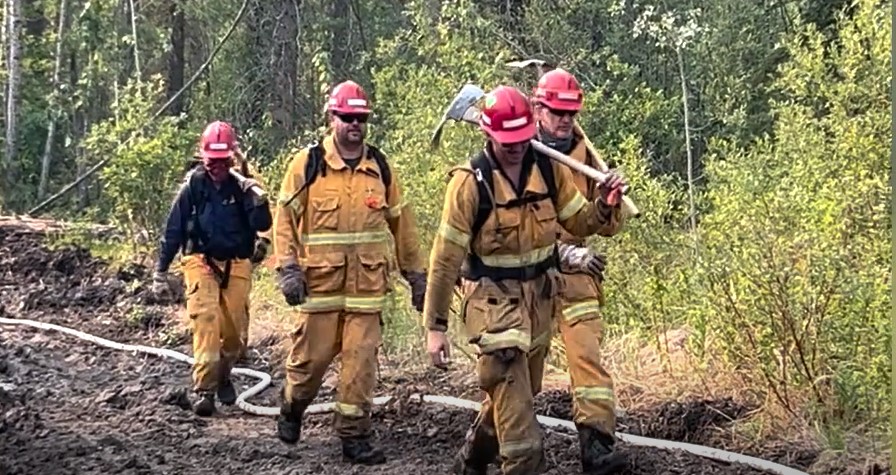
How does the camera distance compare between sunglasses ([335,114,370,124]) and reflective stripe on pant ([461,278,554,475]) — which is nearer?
reflective stripe on pant ([461,278,554,475])

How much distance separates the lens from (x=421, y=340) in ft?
32.0

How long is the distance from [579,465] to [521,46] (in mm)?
8412

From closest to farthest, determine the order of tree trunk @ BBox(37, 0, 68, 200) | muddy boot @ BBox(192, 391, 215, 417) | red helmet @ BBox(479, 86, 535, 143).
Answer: red helmet @ BBox(479, 86, 535, 143)
muddy boot @ BBox(192, 391, 215, 417)
tree trunk @ BBox(37, 0, 68, 200)

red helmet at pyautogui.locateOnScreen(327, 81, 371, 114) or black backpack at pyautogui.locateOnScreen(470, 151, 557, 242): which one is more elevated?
red helmet at pyautogui.locateOnScreen(327, 81, 371, 114)

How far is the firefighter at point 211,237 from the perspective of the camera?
8.33 m

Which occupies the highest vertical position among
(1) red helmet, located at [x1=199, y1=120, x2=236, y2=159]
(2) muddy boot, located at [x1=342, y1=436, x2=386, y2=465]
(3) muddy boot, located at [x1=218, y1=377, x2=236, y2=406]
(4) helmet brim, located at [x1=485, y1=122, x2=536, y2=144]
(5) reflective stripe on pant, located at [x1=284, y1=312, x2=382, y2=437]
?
(1) red helmet, located at [x1=199, y1=120, x2=236, y2=159]

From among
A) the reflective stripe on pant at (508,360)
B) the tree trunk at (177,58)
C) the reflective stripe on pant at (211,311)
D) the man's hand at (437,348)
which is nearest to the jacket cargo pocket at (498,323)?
the reflective stripe on pant at (508,360)

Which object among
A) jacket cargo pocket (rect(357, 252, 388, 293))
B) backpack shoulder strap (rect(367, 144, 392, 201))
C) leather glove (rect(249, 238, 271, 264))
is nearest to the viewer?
jacket cargo pocket (rect(357, 252, 388, 293))

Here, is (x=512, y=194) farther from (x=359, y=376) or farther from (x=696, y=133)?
(x=696, y=133)

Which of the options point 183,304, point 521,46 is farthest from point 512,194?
point 521,46

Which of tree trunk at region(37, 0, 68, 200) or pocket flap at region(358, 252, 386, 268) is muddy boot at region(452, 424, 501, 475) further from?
tree trunk at region(37, 0, 68, 200)

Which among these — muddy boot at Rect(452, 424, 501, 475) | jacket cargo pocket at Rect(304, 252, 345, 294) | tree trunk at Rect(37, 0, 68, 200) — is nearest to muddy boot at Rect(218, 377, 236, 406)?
jacket cargo pocket at Rect(304, 252, 345, 294)

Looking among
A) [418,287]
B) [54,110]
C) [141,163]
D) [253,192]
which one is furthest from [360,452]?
[54,110]

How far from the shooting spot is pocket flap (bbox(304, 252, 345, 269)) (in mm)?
7012
